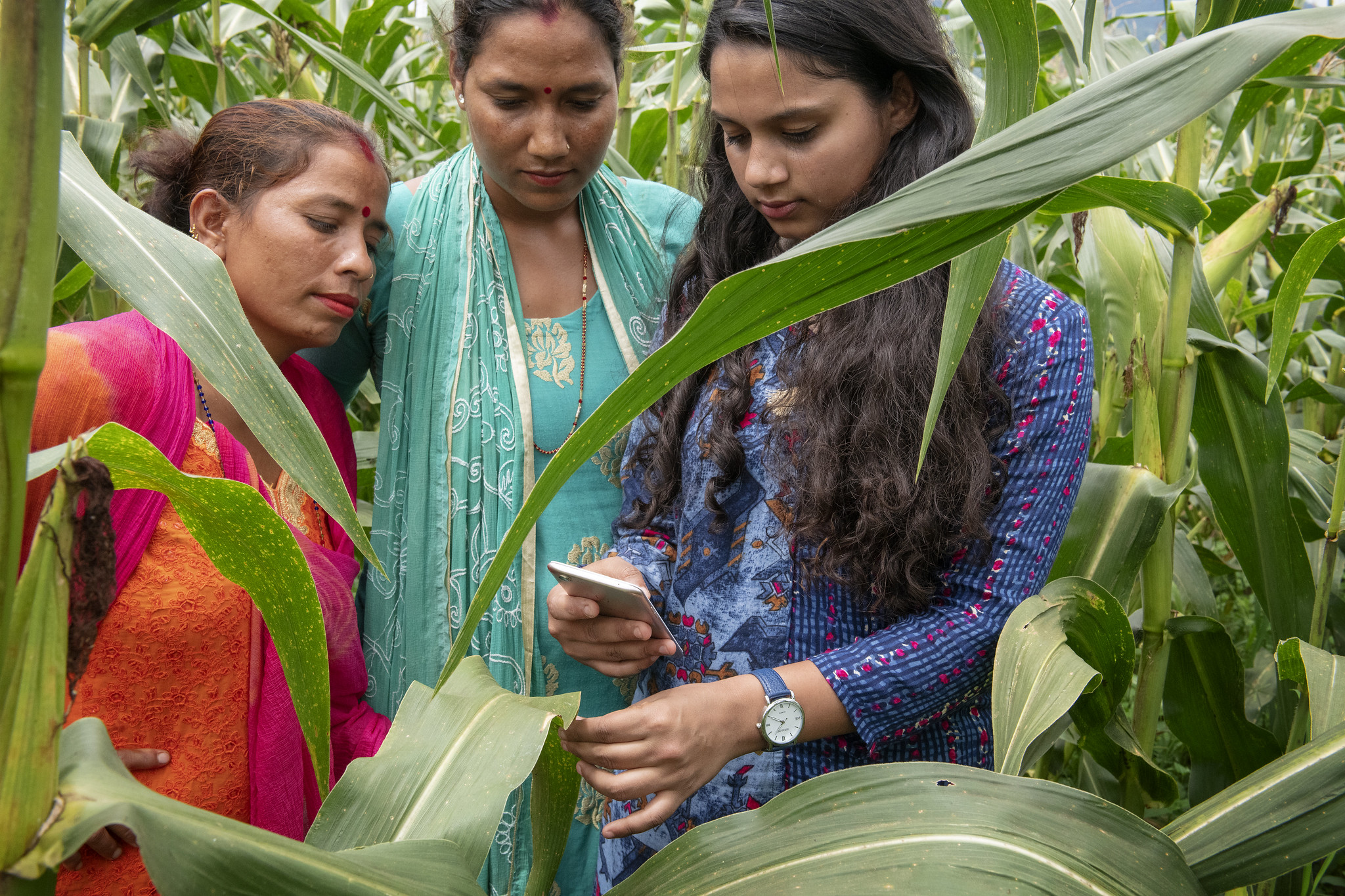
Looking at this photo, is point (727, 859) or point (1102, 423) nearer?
point (727, 859)

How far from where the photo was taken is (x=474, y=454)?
1.20 m

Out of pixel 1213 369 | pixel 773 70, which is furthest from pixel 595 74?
pixel 1213 369

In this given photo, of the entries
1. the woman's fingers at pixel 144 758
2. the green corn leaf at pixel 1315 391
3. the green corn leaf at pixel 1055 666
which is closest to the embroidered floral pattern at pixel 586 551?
the woman's fingers at pixel 144 758

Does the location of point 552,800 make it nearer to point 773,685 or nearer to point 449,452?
point 773,685

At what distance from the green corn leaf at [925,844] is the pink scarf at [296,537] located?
0.39 m

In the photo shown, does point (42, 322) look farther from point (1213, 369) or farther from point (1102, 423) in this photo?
point (1102, 423)

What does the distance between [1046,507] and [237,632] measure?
2.44 ft

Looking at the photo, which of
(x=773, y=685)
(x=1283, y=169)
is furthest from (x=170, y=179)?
(x=1283, y=169)

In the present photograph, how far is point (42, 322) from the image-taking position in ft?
0.94

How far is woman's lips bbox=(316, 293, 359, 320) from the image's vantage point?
105 centimetres

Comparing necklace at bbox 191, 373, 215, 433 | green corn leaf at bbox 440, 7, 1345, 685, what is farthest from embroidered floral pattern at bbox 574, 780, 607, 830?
green corn leaf at bbox 440, 7, 1345, 685

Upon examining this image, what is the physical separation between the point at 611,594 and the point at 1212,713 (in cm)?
67

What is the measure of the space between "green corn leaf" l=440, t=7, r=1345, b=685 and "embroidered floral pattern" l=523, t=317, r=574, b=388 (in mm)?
789

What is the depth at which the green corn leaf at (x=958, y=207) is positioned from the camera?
1.23 ft
